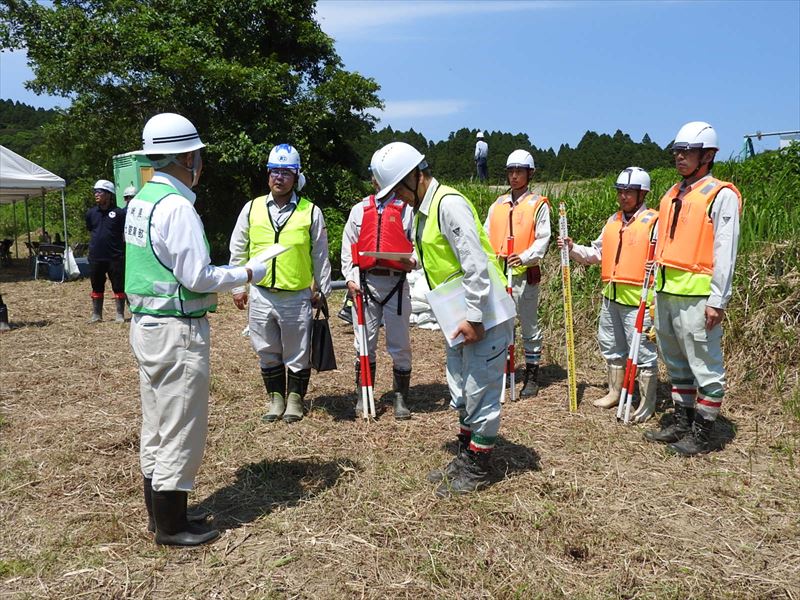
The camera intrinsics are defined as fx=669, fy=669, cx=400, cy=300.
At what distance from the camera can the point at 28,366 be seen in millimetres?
7242

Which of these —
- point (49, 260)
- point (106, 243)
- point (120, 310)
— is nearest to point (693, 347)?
point (106, 243)

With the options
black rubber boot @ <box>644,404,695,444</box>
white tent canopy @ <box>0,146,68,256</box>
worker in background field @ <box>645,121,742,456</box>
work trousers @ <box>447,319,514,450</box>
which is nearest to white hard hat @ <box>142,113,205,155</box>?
work trousers @ <box>447,319,514,450</box>

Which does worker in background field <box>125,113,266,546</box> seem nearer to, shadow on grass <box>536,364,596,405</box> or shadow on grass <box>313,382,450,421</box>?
shadow on grass <box>313,382,450,421</box>

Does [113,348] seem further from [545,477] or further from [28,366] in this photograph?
[545,477]

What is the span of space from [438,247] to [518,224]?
7.45 feet

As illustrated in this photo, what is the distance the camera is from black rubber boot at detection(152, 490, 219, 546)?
3.45m

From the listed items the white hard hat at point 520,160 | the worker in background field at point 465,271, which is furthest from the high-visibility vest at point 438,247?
the white hard hat at point 520,160

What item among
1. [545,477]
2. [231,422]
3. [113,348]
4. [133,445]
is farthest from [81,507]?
[113,348]

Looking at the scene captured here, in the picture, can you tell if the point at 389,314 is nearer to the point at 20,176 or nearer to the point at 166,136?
the point at 166,136

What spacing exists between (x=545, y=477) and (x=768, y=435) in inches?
77.3

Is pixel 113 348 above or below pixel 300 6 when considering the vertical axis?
below

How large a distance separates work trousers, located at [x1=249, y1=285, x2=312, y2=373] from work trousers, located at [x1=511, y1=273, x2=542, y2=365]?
1958mm

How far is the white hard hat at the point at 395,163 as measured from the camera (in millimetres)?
3805

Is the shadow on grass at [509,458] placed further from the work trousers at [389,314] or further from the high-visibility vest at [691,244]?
the high-visibility vest at [691,244]
